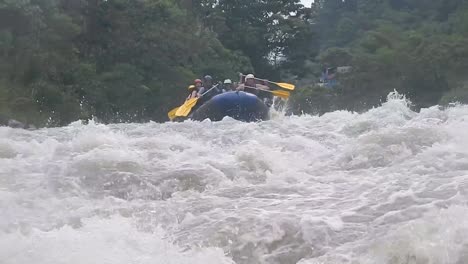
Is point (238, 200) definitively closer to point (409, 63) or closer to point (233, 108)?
point (233, 108)

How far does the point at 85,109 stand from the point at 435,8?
1680cm

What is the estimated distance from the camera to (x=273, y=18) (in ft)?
99.0

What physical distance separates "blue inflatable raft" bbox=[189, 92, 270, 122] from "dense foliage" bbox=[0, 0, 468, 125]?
5.99 m

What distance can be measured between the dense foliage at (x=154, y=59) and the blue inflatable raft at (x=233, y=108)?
5.99m

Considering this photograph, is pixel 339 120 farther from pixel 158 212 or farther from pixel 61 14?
pixel 61 14

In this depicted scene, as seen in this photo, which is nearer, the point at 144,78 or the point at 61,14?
the point at 61,14

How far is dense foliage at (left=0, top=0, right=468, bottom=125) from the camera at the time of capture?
1708 centimetres

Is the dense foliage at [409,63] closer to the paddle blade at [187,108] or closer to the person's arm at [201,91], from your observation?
the person's arm at [201,91]

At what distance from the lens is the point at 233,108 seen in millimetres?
11016

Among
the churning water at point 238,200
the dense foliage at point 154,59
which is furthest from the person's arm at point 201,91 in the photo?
the churning water at point 238,200

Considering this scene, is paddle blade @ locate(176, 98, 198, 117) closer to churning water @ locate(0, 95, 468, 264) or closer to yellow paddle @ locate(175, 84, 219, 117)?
yellow paddle @ locate(175, 84, 219, 117)

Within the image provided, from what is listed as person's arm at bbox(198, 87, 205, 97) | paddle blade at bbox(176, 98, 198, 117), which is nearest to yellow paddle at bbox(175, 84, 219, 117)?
paddle blade at bbox(176, 98, 198, 117)

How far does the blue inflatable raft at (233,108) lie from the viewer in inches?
435

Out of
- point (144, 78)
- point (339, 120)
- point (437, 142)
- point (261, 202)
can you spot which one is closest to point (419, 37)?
point (144, 78)
